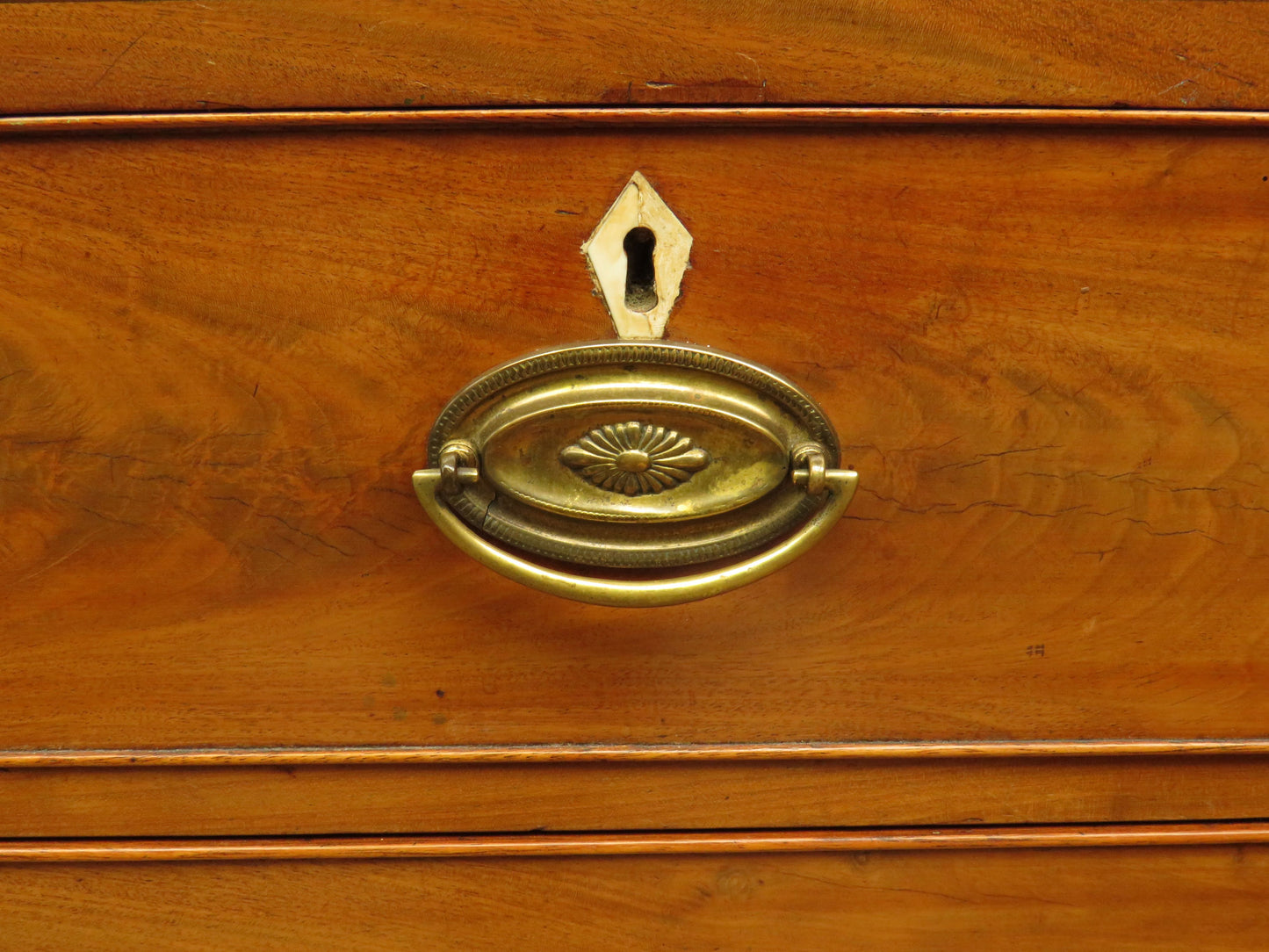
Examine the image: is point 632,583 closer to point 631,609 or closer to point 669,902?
point 631,609

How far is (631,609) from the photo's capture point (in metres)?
0.36

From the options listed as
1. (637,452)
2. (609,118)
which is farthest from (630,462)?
(609,118)

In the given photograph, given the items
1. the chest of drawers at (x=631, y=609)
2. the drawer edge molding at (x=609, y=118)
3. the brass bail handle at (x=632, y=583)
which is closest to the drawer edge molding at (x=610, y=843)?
the chest of drawers at (x=631, y=609)

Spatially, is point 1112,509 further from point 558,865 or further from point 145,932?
point 145,932

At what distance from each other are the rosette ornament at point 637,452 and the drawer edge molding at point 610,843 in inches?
6.1

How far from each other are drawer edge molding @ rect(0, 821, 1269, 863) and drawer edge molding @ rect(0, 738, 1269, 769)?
3cm

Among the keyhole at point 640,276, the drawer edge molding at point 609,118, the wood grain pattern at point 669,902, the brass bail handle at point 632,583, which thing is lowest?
the wood grain pattern at point 669,902

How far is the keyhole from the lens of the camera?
0.33 metres

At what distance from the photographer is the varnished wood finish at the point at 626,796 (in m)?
0.37

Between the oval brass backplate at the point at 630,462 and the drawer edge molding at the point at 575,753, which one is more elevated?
the oval brass backplate at the point at 630,462

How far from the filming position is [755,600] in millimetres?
360

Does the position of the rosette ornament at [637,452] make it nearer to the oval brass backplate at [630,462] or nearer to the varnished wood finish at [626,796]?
the oval brass backplate at [630,462]

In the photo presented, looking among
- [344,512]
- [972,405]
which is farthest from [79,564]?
[972,405]

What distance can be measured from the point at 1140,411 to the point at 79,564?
39cm
